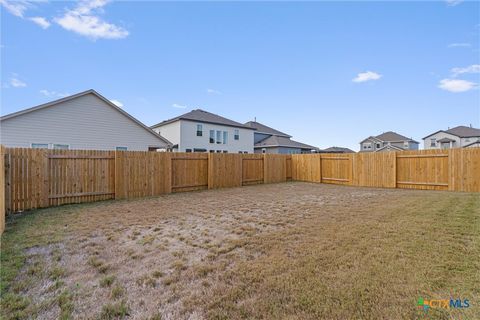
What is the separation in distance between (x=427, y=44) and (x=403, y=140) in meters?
37.3

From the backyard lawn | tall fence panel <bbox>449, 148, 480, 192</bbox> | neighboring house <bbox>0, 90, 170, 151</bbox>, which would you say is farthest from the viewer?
neighboring house <bbox>0, 90, 170, 151</bbox>

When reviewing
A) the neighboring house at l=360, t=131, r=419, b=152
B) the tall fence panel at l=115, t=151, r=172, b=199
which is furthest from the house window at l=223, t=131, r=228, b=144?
the neighboring house at l=360, t=131, r=419, b=152

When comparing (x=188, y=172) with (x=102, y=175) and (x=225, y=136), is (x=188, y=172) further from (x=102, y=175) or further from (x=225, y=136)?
(x=225, y=136)

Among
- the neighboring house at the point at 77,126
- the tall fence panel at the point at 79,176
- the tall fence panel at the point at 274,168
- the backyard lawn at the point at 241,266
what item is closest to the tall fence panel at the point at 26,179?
the tall fence panel at the point at 79,176

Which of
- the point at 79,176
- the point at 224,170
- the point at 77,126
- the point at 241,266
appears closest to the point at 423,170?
the point at 224,170

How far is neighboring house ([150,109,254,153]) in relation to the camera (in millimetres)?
21891

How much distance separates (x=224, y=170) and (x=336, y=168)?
6.80m

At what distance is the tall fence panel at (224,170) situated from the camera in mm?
11374

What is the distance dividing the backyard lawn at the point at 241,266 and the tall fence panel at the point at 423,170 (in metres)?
6.20

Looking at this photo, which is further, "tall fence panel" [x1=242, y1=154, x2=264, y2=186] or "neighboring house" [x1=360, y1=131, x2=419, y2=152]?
"neighboring house" [x1=360, y1=131, x2=419, y2=152]

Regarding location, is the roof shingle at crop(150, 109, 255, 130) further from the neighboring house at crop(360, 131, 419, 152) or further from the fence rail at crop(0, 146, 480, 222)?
the neighboring house at crop(360, 131, 419, 152)

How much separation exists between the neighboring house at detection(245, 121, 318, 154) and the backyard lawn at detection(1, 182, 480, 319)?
77.6 ft

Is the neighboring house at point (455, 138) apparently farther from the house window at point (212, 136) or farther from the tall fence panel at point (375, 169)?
the house window at point (212, 136)

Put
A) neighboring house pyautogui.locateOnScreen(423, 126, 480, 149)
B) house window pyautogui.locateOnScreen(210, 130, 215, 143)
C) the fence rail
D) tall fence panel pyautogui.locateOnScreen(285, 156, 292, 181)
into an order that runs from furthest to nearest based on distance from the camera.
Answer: neighboring house pyautogui.locateOnScreen(423, 126, 480, 149), house window pyautogui.locateOnScreen(210, 130, 215, 143), tall fence panel pyautogui.locateOnScreen(285, 156, 292, 181), the fence rail
